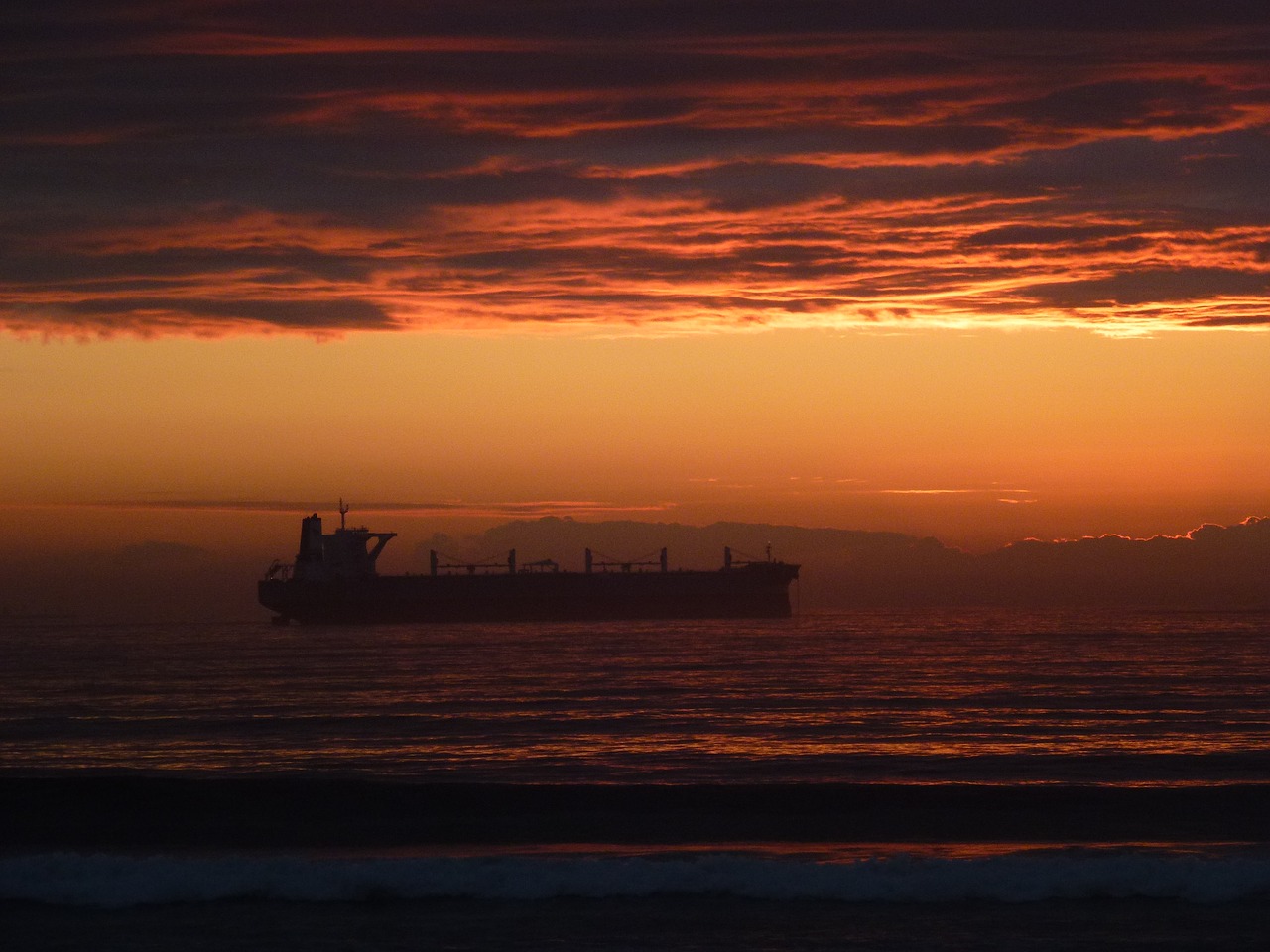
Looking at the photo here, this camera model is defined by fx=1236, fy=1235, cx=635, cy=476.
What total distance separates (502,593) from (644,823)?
96533mm

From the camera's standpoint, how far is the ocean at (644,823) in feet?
38.0

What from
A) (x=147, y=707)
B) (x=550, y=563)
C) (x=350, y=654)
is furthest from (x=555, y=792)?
(x=550, y=563)

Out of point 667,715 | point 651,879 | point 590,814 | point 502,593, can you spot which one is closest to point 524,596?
point 502,593

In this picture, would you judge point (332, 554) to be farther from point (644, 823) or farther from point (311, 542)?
point (644, 823)

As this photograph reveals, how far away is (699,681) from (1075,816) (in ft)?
80.9

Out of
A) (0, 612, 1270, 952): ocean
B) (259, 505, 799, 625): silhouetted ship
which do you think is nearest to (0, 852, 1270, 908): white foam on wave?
(0, 612, 1270, 952): ocean

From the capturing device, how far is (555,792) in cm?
1766

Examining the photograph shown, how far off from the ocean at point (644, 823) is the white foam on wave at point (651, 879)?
0.03m

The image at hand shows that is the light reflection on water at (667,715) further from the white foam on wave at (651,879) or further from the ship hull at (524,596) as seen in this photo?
the ship hull at (524,596)

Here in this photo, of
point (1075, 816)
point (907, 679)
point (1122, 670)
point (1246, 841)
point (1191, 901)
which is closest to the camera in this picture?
point (1191, 901)

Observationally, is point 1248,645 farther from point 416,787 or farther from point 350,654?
point 416,787

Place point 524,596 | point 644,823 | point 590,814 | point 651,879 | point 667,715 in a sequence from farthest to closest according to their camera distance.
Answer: point 524,596 → point 667,715 → point 590,814 → point 644,823 → point 651,879

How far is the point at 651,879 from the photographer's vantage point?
12.7 metres

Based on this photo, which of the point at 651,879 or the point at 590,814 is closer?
the point at 651,879
